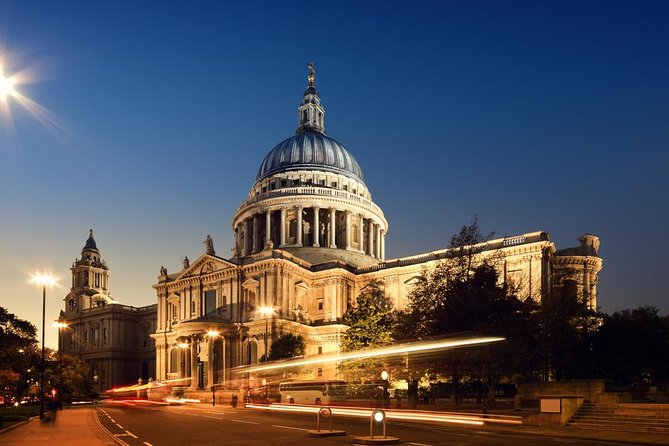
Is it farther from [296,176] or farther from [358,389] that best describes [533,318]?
[296,176]

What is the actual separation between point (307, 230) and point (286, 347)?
107 feet

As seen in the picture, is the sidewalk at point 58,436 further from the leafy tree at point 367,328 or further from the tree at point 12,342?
the leafy tree at point 367,328

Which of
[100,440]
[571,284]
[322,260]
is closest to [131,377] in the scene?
[322,260]

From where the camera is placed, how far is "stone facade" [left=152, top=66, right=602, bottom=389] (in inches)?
2931

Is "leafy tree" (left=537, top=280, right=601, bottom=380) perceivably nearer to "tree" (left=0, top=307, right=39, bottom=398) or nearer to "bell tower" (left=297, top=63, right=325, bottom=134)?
"tree" (left=0, top=307, right=39, bottom=398)

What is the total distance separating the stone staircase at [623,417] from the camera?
28.3 meters

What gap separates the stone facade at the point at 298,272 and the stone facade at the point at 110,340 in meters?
23.7

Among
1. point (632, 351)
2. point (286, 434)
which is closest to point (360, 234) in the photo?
point (632, 351)

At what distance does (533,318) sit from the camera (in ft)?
151

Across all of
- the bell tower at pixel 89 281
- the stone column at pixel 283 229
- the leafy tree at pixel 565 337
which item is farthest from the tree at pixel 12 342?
the bell tower at pixel 89 281

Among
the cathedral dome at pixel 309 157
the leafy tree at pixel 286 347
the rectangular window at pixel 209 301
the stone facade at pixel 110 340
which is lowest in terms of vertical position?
the stone facade at pixel 110 340

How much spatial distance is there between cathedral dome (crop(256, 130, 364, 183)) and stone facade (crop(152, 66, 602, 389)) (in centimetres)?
26

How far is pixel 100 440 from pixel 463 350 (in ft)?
88.6

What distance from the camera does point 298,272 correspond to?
84.6 metres
